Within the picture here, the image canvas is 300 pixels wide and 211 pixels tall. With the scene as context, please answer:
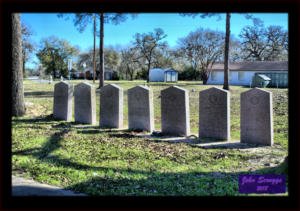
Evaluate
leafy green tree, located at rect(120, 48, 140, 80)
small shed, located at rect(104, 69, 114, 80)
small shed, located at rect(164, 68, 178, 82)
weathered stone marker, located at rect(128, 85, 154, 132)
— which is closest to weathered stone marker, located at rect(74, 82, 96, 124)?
small shed, located at rect(104, 69, 114, 80)

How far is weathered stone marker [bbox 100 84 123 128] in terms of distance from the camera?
6.98m

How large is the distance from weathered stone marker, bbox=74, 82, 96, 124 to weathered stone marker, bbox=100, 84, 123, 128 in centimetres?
38

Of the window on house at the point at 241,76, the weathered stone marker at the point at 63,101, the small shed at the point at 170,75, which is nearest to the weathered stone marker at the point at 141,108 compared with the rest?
the small shed at the point at 170,75

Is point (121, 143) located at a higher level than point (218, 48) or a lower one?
lower

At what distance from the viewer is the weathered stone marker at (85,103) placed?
745 cm

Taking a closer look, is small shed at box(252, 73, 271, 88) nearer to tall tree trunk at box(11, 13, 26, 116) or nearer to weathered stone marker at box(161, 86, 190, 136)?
weathered stone marker at box(161, 86, 190, 136)

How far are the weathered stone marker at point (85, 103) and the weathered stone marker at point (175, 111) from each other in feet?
7.15

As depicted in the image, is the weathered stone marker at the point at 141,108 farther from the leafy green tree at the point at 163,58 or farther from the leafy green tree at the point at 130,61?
the leafy green tree at the point at 163,58

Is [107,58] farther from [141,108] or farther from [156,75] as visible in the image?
[141,108]

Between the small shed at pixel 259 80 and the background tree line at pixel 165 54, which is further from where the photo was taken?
the small shed at pixel 259 80
